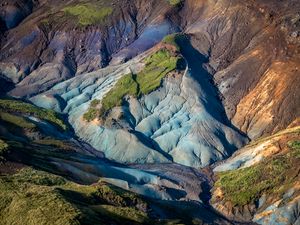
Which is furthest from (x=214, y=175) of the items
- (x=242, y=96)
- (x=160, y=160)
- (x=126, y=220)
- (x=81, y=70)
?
(x=81, y=70)

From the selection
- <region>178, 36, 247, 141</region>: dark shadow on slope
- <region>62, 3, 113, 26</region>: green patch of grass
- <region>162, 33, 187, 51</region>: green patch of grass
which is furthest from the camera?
<region>62, 3, 113, 26</region>: green patch of grass

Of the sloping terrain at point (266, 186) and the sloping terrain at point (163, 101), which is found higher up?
the sloping terrain at point (163, 101)

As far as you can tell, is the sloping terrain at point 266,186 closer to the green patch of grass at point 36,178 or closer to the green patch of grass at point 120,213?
the green patch of grass at point 120,213

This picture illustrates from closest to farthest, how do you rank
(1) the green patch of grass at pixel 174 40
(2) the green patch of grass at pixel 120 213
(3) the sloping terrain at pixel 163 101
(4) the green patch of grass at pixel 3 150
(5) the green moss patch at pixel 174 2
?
(2) the green patch of grass at pixel 120 213
(4) the green patch of grass at pixel 3 150
(3) the sloping terrain at pixel 163 101
(1) the green patch of grass at pixel 174 40
(5) the green moss patch at pixel 174 2

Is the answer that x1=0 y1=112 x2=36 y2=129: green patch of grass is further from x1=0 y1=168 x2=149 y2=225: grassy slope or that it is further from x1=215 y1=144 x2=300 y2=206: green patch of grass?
x1=215 y1=144 x2=300 y2=206: green patch of grass

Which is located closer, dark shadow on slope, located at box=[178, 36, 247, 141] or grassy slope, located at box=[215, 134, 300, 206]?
grassy slope, located at box=[215, 134, 300, 206]

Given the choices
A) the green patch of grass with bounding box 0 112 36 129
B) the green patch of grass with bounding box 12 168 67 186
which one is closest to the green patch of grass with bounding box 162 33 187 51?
the green patch of grass with bounding box 0 112 36 129

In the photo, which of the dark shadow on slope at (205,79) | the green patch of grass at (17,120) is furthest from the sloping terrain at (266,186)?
the green patch of grass at (17,120)

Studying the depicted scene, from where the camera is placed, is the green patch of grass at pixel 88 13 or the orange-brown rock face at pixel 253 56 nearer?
the orange-brown rock face at pixel 253 56
